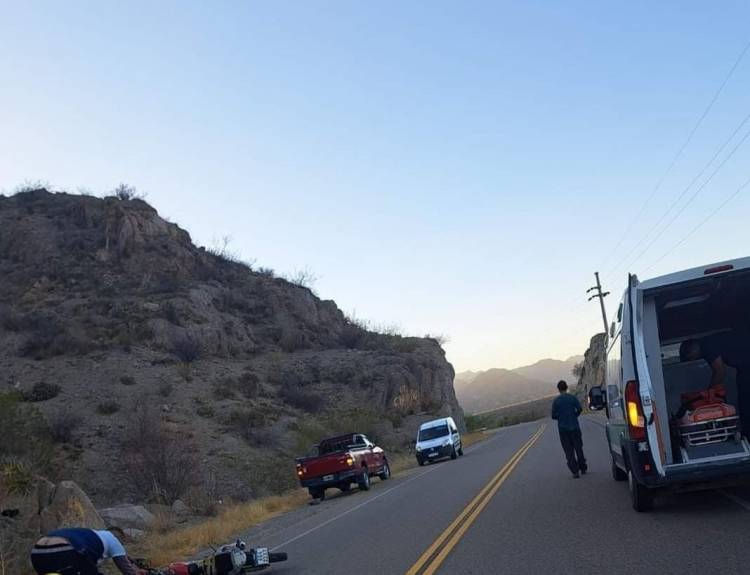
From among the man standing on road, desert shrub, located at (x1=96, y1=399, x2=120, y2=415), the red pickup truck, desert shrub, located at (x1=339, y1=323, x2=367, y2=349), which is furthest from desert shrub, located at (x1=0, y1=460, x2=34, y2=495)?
desert shrub, located at (x1=339, y1=323, x2=367, y2=349)

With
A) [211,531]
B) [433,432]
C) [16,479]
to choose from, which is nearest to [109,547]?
[211,531]

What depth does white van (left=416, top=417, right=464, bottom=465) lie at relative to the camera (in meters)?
32.7

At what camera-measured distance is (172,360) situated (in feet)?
147

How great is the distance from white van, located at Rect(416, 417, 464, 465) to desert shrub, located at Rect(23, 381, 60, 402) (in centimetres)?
1804

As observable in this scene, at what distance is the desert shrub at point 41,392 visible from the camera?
36781 mm

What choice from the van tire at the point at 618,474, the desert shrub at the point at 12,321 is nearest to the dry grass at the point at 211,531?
the van tire at the point at 618,474

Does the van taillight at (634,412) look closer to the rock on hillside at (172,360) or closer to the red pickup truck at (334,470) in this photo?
the red pickup truck at (334,470)

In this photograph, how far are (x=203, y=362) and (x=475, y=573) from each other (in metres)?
40.6

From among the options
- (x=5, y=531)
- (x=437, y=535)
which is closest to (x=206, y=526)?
(x=5, y=531)

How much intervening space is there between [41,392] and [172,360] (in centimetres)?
894

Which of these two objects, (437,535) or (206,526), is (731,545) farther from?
(206,526)

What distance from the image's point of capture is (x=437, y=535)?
10914 mm

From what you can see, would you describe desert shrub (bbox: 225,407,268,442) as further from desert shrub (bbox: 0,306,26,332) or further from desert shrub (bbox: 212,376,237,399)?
desert shrub (bbox: 0,306,26,332)

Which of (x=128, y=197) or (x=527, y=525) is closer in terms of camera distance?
(x=527, y=525)
